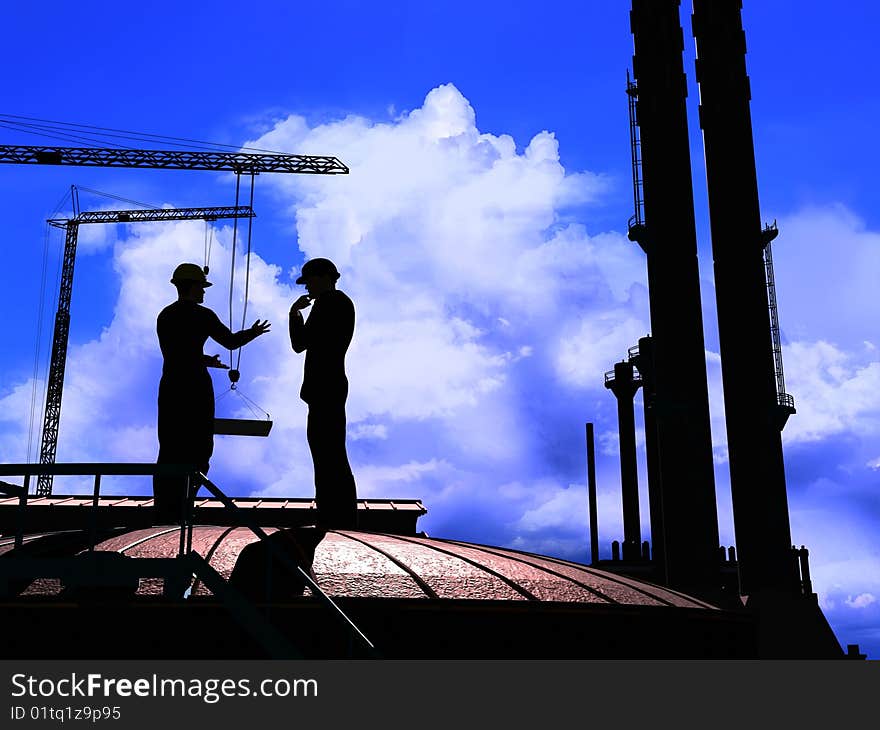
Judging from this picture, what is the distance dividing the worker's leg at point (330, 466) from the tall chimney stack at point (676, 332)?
953 inches

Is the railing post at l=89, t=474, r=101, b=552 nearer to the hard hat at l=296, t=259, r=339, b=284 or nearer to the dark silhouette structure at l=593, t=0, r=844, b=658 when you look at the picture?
the hard hat at l=296, t=259, r=339, b=284

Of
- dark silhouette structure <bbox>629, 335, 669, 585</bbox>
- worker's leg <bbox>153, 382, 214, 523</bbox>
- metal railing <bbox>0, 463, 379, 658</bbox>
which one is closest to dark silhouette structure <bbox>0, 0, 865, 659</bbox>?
metal railing <bbox>0, 463, 379, 658</bbox>

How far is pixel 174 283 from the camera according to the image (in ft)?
54.7

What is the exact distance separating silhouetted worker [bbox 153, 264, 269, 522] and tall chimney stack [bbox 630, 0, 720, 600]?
25337 mm

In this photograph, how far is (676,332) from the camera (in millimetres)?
38969

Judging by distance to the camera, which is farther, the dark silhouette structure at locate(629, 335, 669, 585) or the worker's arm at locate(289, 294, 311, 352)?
the dark silhouette structure at locate(629, 335, 669, 585)

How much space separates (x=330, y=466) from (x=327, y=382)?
137 cm

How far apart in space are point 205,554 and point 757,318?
29338 mm

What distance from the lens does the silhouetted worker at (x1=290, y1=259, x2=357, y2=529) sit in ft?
52.0

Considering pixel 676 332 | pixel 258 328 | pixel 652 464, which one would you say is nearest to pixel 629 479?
pixel 652 464

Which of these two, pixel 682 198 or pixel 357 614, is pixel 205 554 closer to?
pixel 357 614

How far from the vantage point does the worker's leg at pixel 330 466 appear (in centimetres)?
1580

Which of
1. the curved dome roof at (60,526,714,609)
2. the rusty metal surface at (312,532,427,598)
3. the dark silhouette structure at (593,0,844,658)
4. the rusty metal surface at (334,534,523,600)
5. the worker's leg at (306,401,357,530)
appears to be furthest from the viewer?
the dark silhouette structure at (593,0,844,658)
